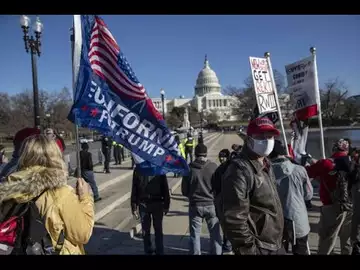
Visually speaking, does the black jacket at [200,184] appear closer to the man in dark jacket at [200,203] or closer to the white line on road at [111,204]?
the man in dark jacket at [200,203]

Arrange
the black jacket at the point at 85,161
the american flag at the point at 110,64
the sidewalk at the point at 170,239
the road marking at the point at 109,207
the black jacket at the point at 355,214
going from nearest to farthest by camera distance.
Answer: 1. the american flag at the point at 110,64
2. the black jacket at the point at 355,214
3. the sidewalk at the point at 170,239
4. the road marking at the point at 109,207
5. the black jacket at the point at 85,161

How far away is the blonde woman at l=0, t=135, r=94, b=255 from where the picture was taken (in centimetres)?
222

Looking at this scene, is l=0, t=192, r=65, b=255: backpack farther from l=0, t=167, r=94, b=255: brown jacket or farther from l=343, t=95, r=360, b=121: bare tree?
l=343, t=95, r=360, b=121: bare tree

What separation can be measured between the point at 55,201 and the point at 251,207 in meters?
1.44

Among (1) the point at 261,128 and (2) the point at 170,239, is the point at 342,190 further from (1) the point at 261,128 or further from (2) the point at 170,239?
(2) the point at 170,239

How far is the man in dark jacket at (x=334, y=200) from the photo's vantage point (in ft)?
14.2

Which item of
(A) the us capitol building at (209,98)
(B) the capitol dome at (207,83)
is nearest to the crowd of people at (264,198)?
(A) the us capitol building at (209,98)

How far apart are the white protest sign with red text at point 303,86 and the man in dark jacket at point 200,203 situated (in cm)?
228

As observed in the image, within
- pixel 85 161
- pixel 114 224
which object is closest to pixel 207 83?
pixel 85 161

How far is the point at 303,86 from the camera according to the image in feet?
20.5
